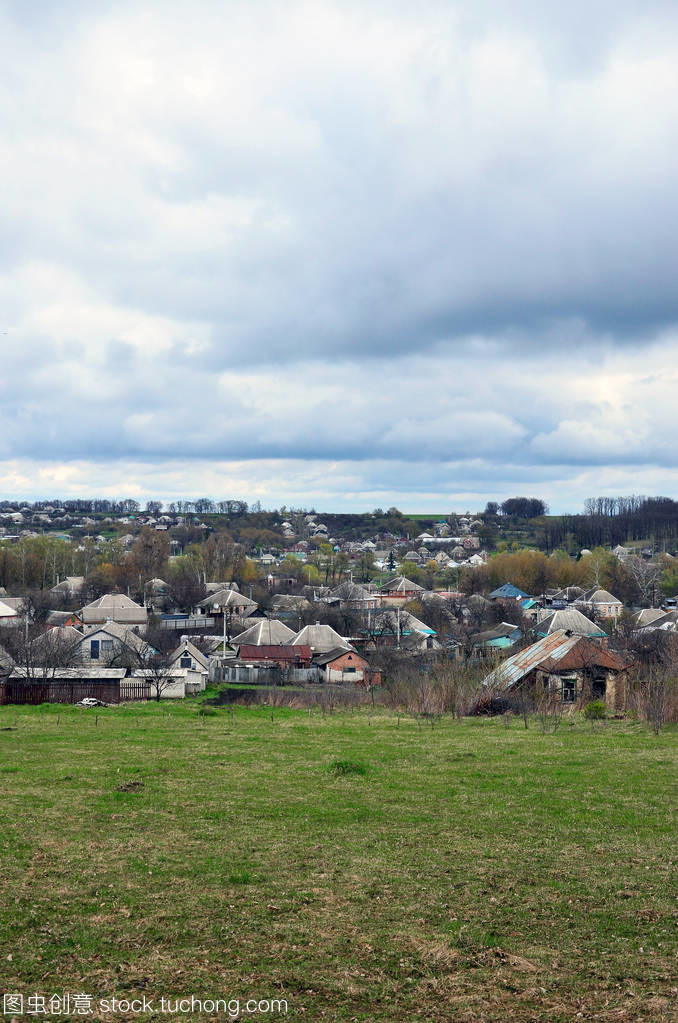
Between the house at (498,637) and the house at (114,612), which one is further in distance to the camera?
the house at (114,612)

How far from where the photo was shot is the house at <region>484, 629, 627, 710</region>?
101ft

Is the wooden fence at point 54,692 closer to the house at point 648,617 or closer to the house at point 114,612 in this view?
the house at point 114,612

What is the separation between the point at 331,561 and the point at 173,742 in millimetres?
112041

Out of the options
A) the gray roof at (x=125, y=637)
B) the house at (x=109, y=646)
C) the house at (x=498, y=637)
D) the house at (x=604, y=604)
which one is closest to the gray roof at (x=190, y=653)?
the house at (x=109, y=646)

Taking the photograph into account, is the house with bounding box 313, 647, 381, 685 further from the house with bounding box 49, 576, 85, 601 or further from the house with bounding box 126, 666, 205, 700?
the house with bounding box 49, 576, 85, 601

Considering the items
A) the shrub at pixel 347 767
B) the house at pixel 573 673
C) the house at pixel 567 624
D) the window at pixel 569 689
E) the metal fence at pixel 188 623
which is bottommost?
the metal fence at pixel 188 623

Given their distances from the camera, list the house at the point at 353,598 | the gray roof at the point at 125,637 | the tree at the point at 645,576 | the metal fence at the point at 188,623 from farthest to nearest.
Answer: the tree at the point at 645,576
the house at the point at 353,598
the metal fence at the point at 188,623
the gray roof at the point at 125,637

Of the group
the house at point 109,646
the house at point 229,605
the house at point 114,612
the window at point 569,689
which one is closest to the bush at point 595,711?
the window at point 569,689

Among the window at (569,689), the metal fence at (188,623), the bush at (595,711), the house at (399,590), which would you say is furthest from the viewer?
the house at (399,590)

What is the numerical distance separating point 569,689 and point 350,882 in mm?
24598

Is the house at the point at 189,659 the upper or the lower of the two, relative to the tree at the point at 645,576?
lower

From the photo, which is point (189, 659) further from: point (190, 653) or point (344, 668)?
point (344, 668)

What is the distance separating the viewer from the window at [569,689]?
30922mm

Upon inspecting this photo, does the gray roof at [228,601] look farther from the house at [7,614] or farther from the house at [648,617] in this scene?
the house at [648,617]
